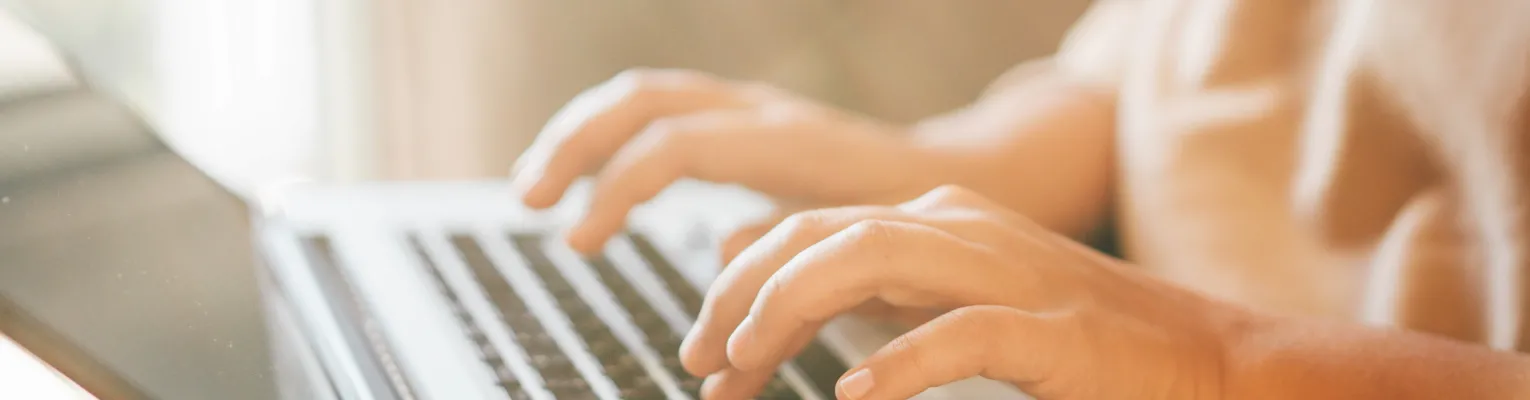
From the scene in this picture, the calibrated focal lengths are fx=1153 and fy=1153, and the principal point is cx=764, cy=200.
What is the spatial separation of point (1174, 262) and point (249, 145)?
2.56 ft

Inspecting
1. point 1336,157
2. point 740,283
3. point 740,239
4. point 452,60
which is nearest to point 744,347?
point 740,283

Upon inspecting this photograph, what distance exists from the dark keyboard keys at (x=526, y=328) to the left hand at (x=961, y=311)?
5cm

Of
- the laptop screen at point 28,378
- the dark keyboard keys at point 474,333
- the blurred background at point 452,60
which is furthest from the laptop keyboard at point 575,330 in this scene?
the blurred background at point 452,60

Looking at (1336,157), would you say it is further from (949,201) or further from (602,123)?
(602,123)

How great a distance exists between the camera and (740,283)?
0.33 metres

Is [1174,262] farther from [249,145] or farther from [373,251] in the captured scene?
[249,145]

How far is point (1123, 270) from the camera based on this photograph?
368mm

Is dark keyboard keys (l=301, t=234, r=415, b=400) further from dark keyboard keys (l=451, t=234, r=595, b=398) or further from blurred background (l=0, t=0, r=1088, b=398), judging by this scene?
blurred background (l=0, t=0, r=1088, b=398)

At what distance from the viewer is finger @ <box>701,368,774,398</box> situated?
342 millimetres

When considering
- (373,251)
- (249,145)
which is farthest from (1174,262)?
(249,145)

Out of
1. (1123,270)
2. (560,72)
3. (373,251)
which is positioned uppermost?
(560,72)

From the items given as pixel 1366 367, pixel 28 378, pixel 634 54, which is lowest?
pixel 1366 367

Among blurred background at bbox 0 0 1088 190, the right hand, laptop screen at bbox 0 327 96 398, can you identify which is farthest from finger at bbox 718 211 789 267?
blurred background at bbox 0 0 1088 190

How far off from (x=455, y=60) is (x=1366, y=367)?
0.80 metres
